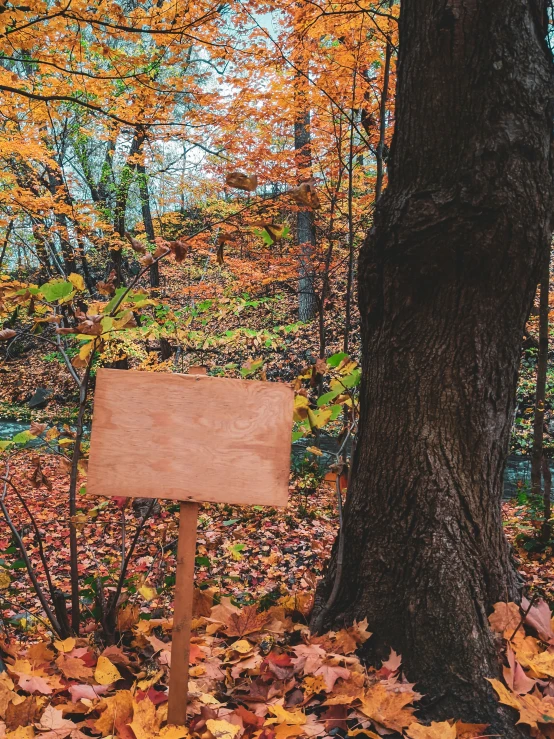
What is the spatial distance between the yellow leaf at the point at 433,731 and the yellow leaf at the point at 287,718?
1.08 feet

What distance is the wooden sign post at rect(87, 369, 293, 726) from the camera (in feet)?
4.94

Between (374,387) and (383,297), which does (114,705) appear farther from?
(383,297)

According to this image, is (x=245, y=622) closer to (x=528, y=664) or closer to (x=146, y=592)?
(x=146, y=592)

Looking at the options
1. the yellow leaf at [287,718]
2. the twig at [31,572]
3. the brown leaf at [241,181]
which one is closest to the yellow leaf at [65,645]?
the twig at [31,572]

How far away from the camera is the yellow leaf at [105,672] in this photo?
67.1 inches

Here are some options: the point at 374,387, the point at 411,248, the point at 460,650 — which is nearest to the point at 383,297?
the point at 411,248

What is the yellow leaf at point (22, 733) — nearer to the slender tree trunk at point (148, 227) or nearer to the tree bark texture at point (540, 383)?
the tree bark texture at point (540, 383)

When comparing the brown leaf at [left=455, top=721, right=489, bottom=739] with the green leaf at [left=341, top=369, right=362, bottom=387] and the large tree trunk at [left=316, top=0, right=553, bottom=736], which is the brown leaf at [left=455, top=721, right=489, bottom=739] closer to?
the large tree trunk at [left=316, top=0, right=553, bottom=736]

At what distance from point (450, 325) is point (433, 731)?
4.43ft

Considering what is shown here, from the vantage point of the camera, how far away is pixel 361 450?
2.04 metres

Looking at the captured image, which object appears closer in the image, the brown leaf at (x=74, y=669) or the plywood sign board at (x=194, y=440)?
the plywood sign board at (x=194, y=440)

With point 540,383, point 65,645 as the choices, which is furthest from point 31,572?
point 540,383

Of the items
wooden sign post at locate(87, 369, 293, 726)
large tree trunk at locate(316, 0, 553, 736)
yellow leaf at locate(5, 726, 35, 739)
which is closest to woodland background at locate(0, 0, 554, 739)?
yellow leaf at locate(5, 726, 35, 739)

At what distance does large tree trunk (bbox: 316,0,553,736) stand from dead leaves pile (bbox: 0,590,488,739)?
0.16m
